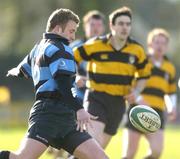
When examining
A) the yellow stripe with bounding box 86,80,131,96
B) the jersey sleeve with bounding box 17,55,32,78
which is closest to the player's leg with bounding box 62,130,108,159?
the jersey sleeve with bounding box 17,55,32,78

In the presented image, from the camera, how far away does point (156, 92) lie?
12.6 m

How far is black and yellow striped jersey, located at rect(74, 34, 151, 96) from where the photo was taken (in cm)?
1092

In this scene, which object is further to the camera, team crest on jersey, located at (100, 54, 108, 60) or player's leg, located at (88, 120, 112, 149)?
team crest on jersey, located at (100, 54, 108, 60)

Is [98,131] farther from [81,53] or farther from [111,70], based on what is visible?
[81,53]

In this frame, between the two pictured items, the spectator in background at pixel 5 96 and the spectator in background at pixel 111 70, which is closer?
the spectator in background at pixel 111 70

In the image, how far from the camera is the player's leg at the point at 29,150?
8.05 m

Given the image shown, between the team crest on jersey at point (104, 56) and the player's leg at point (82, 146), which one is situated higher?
the team crest on jersey at point (104, 56)

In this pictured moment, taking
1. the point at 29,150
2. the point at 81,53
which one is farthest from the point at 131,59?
the point at 29,150

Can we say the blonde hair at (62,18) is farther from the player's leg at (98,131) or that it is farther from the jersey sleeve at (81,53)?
the jersey sleeve at (81,53)

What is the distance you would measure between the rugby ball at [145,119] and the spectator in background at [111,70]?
1523 mm

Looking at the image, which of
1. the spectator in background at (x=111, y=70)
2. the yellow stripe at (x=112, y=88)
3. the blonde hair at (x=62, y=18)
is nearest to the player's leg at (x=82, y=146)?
the blonde hair at (x=62, y=18)

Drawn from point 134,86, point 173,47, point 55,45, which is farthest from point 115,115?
point 173,47

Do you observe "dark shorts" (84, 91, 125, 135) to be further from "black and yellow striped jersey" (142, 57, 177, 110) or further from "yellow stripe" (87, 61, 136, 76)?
"black and yellow striped jersey" (142, 57, 177, 110)

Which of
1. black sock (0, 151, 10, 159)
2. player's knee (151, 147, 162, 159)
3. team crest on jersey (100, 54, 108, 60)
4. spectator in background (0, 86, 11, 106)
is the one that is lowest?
spectator in background (0, 86, 11, 106)
